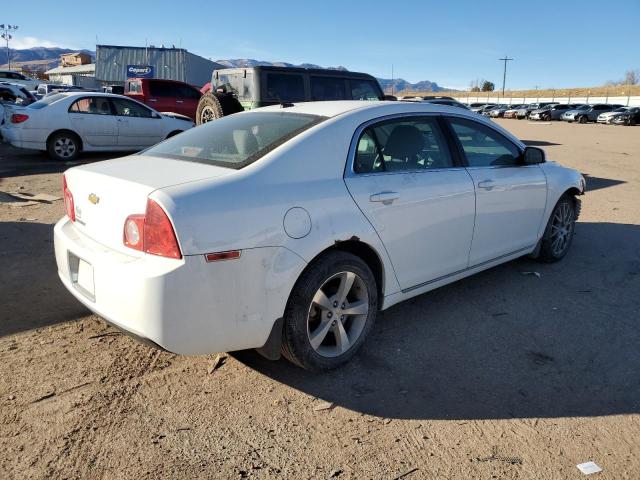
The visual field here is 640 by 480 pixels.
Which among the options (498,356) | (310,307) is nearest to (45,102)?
(310,307)

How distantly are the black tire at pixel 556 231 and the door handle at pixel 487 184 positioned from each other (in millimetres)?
1290

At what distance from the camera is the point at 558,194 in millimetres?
5082

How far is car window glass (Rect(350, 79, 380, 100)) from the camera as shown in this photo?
37.3ft

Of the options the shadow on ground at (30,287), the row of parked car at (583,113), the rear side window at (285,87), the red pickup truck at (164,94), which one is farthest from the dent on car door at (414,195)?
the row of parked car at (583,113)

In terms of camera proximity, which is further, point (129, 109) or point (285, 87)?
point (129, 109)

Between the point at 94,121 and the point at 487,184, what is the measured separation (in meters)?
10.3

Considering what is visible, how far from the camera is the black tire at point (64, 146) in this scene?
11523 mm

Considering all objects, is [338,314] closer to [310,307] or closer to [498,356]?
[310,307]

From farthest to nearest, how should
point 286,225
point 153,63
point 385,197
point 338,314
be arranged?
point 153,63 < point 385,197 < point 338,314 < point 286,225

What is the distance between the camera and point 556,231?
529 centimetres

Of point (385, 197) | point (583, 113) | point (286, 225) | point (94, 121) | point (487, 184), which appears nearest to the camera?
point (286, 225)

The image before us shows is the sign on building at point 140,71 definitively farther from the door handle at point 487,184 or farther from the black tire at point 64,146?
the door handle at point 487,184

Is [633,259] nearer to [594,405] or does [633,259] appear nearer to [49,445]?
[594,405]

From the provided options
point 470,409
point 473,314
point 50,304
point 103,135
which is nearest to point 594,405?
point 470,409
